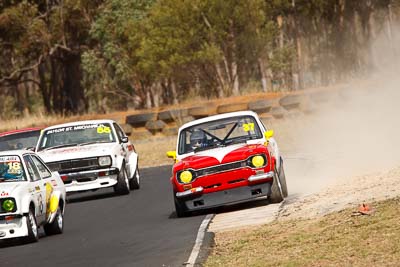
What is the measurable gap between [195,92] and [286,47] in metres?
14.2

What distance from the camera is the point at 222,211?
1659 centimetres

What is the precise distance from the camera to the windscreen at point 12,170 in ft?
51.3

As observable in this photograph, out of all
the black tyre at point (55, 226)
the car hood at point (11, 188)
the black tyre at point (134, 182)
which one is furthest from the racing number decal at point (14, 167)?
the black tyre at point (134, 182)

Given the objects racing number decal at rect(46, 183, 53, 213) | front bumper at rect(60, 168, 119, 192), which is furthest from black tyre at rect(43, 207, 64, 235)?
front bumper at rect(60, 168, 119, 192)

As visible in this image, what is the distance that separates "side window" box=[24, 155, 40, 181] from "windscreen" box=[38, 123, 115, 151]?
6.53 m

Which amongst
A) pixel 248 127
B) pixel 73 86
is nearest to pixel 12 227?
pixel 248 127

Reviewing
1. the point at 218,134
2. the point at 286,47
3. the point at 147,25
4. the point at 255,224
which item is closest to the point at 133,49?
the point at 147,25

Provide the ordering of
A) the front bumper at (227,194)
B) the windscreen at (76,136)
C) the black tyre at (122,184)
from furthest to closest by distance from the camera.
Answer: the windscreen at (76,136)
the black tyre at (122,184)
the front bumper at (227,194)

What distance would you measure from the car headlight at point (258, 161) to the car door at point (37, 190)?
9.82 ft

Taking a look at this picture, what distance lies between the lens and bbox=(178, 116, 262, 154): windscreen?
17.2 m

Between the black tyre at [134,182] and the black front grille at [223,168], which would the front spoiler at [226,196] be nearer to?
the black front grille at [223,168]

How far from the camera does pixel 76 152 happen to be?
22.0 metres

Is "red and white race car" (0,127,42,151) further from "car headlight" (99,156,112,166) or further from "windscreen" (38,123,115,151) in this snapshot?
"car headlight" (99,156,112,166)

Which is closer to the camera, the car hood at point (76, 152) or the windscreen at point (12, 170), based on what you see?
the windscreen at point (12, 170)
